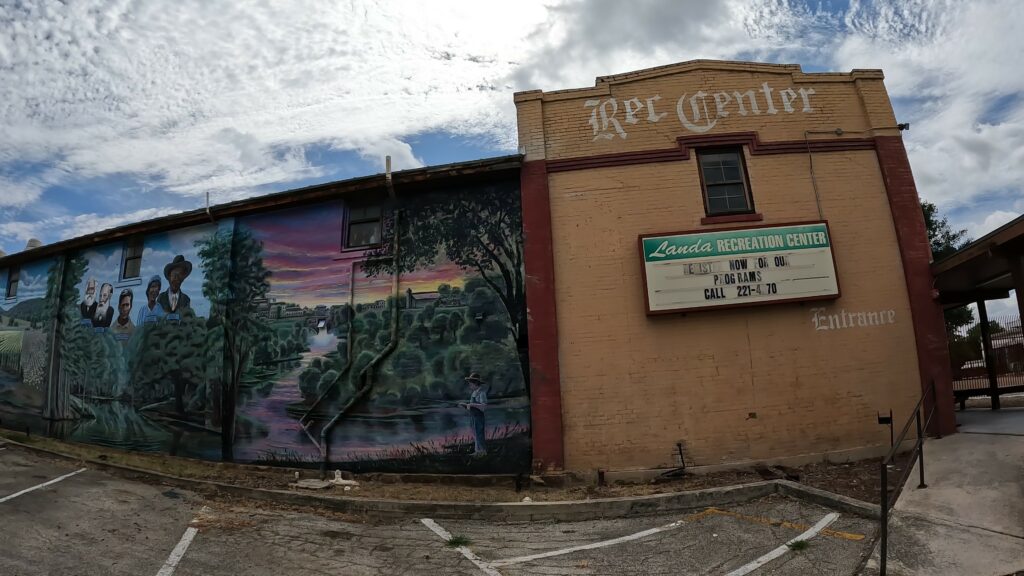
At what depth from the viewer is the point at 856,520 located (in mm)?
6059

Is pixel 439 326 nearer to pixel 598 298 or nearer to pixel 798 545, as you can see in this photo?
pixel 598 298

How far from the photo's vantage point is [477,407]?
9242 millimetres

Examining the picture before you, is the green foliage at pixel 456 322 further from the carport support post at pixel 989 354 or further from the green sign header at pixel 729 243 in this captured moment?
the carport support post at pixel 989 354

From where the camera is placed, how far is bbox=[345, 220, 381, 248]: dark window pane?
1034cm

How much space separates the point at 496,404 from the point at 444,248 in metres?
2.97

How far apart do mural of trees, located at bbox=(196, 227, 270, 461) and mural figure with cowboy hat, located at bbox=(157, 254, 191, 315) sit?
64 centimetres

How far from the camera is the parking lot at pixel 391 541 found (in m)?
5.54

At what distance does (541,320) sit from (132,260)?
1014 centimetres

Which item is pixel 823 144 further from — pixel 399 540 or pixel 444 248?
pixel 399 540

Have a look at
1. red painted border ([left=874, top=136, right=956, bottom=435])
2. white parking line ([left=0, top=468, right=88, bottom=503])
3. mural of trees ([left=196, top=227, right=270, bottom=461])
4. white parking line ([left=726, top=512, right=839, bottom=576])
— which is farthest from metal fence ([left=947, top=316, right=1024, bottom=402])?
white parking line ([left=0, top=468, right=88, bottom=503])

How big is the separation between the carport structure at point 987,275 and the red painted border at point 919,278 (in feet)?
1.11

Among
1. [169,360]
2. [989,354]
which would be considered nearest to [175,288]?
[169,360]

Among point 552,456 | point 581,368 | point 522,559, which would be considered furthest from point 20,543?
point 581,368

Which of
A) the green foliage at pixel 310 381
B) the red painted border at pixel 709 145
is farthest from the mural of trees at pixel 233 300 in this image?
the red painted border at pixel 709 145
